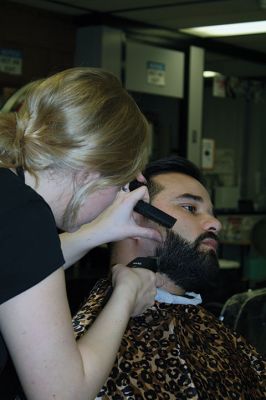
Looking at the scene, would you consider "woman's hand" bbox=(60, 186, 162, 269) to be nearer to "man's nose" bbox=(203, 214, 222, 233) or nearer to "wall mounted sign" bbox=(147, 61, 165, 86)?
"man's nose" bbox=(203, 214, 222, 233)

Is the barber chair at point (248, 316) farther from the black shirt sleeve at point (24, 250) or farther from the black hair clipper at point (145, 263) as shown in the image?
the black shirt sleeve at point (24, 250)

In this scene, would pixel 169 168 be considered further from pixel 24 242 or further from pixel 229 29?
pixel 229 29

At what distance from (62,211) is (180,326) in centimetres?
79

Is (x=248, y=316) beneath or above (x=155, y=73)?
beneath

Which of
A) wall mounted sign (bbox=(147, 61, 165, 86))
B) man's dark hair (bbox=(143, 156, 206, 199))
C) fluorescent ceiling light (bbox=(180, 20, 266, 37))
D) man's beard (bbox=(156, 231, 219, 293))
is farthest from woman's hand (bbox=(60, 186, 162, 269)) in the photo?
wall mounted sign (bbox=(147, 61, 165, 86))

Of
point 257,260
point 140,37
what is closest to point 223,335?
point 140,37

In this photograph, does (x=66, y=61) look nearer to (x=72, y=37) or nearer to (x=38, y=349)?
(x=72, y=37)

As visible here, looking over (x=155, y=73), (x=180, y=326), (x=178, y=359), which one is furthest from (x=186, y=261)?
(x=155, y=73)

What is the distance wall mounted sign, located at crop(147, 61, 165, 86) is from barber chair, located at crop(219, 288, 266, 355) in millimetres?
2882

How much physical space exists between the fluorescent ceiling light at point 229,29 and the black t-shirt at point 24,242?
3.77m

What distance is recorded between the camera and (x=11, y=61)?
4238 millimetres

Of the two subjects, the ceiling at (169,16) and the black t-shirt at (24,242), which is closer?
the black t-shirt at (24,242)

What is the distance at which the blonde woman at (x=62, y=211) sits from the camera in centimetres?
117

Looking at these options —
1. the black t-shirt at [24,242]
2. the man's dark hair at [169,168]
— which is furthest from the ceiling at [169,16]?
the black t-shirt at [24,242]
